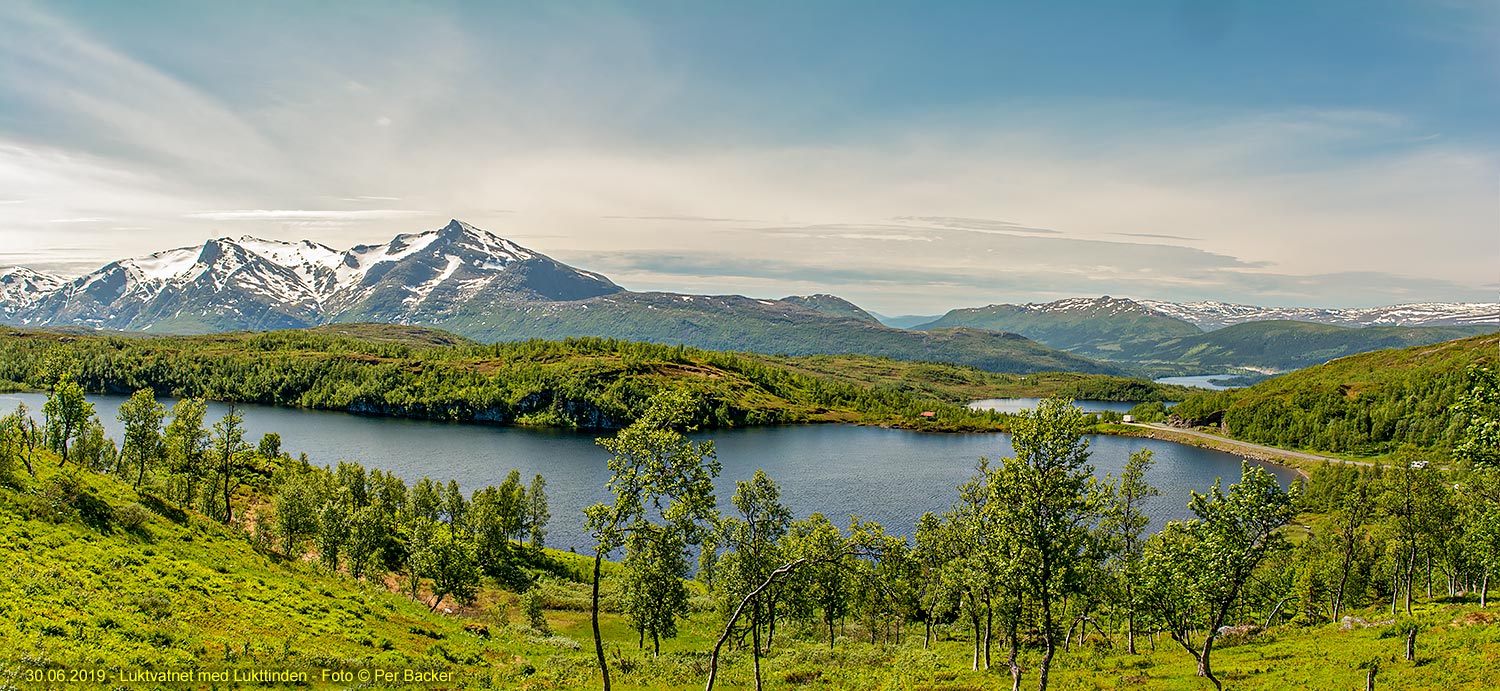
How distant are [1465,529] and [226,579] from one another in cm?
8668

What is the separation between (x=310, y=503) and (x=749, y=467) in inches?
3957

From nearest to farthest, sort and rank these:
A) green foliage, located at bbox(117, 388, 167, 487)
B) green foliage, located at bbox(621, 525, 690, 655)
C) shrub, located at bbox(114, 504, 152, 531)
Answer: shrub, located at bbox(114, 504, 152, 531) < green foliage, located at bbox(621, 525, 690, 655) < green foliage, located at bbox(117, 388, 167, 487)

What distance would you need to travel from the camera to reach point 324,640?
1273 inches

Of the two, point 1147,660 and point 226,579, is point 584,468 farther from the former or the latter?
point 1147,660

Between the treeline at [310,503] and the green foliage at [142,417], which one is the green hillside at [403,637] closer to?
the treeline at [310,503]

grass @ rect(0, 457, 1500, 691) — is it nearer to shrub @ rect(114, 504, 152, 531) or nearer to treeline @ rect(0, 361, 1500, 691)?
shrub @ rect(114, 504, 152, 531)

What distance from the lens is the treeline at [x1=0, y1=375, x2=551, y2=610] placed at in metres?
60.6

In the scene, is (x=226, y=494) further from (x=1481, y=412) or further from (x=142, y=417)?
(x=1481, y=412)

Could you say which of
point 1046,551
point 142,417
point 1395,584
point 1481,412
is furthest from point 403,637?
point 1395,584

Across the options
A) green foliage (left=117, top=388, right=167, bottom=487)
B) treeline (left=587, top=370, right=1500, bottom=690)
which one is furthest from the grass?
green foliage (left=117, top=388, right=167, bottom=487)

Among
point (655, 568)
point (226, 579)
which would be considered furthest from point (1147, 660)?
point (226, 579)

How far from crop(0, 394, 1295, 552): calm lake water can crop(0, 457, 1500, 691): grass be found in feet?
179

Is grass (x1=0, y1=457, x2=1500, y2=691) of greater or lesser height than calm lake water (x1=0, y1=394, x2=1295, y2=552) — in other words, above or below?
above

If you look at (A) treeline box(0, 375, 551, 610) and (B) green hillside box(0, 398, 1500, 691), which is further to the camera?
→ (A) treeline box(0, 375, 551, 610)
